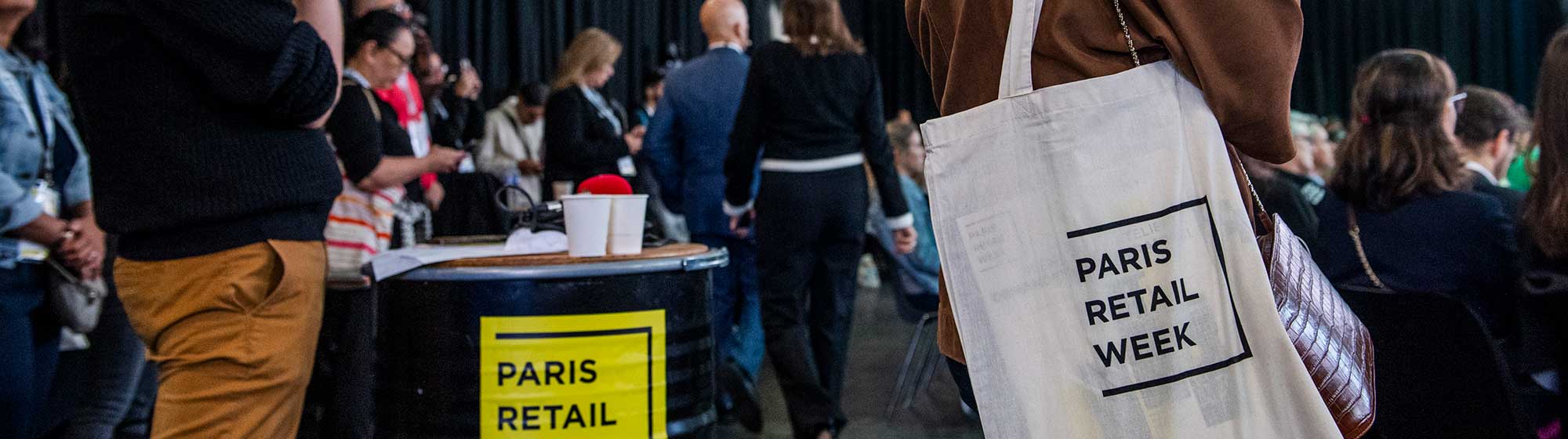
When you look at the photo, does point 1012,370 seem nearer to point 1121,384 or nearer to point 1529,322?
point 1121,384

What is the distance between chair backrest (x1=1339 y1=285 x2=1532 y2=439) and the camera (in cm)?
133

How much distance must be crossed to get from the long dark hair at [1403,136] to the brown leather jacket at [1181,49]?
122 centimetres

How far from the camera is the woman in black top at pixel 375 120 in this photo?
239 centimetres

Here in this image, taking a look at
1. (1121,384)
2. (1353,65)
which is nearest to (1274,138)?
(1121,384)

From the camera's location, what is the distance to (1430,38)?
437 inches

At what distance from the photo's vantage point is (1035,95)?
3.34 ft

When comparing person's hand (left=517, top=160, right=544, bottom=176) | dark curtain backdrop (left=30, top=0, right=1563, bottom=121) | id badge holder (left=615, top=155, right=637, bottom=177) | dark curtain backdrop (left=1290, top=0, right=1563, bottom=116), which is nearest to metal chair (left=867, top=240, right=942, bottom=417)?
id badge holder (left=615, top=155, right=637, bottom=177)

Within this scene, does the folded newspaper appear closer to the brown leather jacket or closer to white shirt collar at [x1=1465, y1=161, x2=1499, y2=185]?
the brown leather jacket

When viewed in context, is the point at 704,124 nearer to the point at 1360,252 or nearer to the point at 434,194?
the point at 434,194

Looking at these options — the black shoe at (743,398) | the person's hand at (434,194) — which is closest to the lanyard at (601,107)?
the person's hand at (434,194)

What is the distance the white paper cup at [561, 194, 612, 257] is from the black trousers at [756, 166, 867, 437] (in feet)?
3.69

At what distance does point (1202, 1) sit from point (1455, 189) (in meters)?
1.42

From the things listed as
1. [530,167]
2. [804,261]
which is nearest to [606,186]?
[804,261]

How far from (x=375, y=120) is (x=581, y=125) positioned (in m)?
1.39
